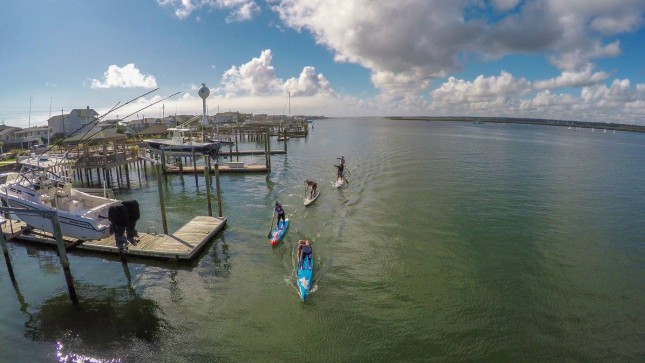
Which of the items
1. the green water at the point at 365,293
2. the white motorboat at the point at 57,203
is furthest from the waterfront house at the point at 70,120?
the white motorboat at the point at 57,203

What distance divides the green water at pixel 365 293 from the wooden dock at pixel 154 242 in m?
0.59

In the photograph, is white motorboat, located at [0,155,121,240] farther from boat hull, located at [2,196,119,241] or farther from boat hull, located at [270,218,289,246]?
boat hull, located at [270,218,289,246]

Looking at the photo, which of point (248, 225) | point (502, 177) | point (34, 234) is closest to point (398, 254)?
point (248, 225)

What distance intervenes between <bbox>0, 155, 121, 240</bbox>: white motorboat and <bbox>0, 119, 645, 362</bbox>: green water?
6.61 feet

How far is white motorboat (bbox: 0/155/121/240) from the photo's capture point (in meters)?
18.9

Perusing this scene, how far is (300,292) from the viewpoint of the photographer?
650 inches

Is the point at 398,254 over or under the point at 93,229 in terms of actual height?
under

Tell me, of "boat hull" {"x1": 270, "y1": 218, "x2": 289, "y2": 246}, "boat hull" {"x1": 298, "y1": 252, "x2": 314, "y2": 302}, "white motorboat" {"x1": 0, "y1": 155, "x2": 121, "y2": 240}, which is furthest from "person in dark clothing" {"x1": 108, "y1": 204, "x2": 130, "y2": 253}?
"boat hull" {"x1": 298, "y1": 252, "x2": 314, "y2": 302}

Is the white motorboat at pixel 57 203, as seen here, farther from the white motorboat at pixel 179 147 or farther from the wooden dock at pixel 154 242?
the white motorboat at pixel 179 147

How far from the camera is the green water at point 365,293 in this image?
1327cm

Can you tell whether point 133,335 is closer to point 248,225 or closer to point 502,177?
point 248,225

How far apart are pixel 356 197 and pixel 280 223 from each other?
42.3 ft

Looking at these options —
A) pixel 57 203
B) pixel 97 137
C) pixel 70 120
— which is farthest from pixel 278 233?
pixel 70 120

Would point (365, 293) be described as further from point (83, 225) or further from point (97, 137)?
point (97, 137)
